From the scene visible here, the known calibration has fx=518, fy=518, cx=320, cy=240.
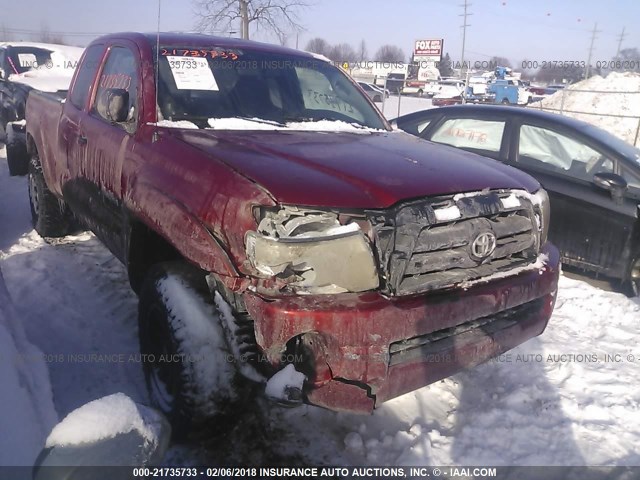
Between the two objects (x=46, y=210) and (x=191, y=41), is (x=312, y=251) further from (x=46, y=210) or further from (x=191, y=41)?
(x=46, y=210)

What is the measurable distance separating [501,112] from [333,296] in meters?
4.09

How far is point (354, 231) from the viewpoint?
2115 mm

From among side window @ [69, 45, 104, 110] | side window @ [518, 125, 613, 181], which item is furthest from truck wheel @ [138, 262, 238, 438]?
side window @ [518, 125, 613, 181]

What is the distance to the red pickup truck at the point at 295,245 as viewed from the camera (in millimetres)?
2113

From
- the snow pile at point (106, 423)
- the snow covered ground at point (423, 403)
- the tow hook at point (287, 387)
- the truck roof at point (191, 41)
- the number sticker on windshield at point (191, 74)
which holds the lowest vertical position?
the snow covered ground at point (423, 403)

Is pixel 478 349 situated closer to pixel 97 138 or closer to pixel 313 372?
pixel 313 372

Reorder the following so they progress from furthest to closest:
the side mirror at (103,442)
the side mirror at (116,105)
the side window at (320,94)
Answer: the side window at (320,94), the side mirror at (116,105), the side mirror at (103,442)

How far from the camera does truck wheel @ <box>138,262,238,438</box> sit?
2396 mm

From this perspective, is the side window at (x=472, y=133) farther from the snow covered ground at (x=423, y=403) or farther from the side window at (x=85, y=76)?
the side window at (x=85, y=76)

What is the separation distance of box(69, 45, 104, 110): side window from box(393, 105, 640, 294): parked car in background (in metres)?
3.72

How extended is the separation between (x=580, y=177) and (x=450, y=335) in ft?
10.4

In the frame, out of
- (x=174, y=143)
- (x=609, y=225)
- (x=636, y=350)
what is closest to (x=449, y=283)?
(x=174, y=143)

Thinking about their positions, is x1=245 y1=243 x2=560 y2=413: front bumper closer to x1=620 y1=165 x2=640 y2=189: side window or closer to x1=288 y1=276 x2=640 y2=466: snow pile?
x1=288 y1=276 x2=640 y2=466: snow pile

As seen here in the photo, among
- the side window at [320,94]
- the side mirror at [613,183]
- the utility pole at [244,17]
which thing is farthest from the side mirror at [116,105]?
the utility pole at [244,17]
